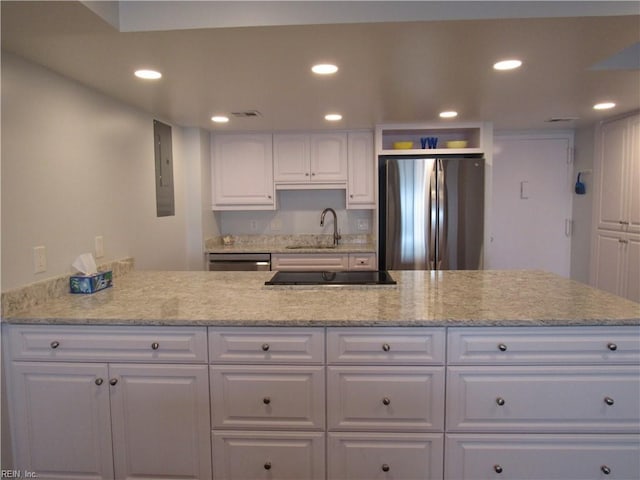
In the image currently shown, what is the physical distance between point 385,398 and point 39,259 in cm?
171

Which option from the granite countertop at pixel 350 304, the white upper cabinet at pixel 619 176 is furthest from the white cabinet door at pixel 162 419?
the white upper cabinet at pixel 619 176

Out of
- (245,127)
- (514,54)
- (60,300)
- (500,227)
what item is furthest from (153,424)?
(500,227)

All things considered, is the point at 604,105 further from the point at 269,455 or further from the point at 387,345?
the point at 269,455

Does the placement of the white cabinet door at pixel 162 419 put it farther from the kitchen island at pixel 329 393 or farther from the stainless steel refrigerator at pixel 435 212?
the stainless steel refrigerator at pixel 435 212

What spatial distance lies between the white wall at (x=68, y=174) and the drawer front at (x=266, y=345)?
0.97m

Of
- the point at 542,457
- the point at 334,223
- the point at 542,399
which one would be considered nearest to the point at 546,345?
the point at 542,399

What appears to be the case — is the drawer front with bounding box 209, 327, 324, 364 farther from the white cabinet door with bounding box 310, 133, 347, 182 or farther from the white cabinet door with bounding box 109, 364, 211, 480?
the white cabinet door with bounding box 310, 133, 347, 182

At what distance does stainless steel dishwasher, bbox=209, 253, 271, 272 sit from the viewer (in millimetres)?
4051

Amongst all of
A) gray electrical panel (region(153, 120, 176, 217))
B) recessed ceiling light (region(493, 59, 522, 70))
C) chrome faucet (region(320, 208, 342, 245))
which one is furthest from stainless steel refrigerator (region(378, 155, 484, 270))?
gray electrical panel (region(153, 120, 176, 217))

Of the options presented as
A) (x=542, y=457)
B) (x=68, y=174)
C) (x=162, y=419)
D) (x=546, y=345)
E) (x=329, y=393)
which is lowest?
(x=542, y=457)

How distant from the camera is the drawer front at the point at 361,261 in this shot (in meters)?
4.02

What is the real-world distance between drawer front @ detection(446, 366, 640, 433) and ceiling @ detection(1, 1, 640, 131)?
1.39 m

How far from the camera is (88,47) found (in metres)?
1.88

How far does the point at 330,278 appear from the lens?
2371mm
